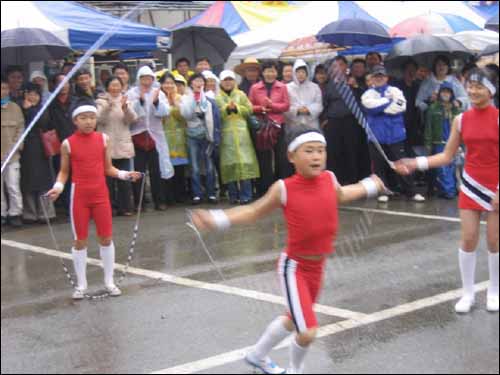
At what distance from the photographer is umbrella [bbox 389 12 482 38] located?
13242mm

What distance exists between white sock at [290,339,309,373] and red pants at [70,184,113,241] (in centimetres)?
275

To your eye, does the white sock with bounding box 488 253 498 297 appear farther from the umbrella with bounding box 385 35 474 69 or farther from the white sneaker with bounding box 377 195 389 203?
the umbrella with bounding box 385 35 474 69

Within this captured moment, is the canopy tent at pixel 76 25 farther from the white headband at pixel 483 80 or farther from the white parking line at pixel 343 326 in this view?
the white parking line at pixel 343 326

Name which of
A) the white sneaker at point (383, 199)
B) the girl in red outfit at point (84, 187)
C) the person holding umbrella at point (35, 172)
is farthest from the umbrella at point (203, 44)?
the girl in red outfit at point (84, 187)

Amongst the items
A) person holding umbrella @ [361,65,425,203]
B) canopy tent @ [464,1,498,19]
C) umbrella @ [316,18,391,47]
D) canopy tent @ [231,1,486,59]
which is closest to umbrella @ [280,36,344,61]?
canopy tent @ [231,1,486,59]

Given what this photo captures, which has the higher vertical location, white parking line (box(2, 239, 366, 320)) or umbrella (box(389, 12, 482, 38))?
umbrella (box(389, 12, 482, 38))

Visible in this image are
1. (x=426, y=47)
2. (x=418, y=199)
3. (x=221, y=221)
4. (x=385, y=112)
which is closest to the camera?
(x=221, y=221)

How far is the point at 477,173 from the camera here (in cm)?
647

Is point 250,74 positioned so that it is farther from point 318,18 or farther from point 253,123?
point 253,123

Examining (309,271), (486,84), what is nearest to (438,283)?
(486,84)

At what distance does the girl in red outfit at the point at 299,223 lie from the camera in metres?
4.89

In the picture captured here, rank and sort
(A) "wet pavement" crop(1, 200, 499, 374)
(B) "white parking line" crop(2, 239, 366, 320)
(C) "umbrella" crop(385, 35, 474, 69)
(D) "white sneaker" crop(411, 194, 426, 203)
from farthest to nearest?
(C) "umbrella" crop(385, 35, 474, 69), (D) "white sneaker" crop(411, 194, 426, 203), (B) "white parking line" crop(2, 239, 366, 320), (A) "wet pavement" crop(1, 200, 499, 374)

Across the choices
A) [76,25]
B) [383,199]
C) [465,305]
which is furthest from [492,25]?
[465,305]

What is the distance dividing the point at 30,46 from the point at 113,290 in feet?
15.1
